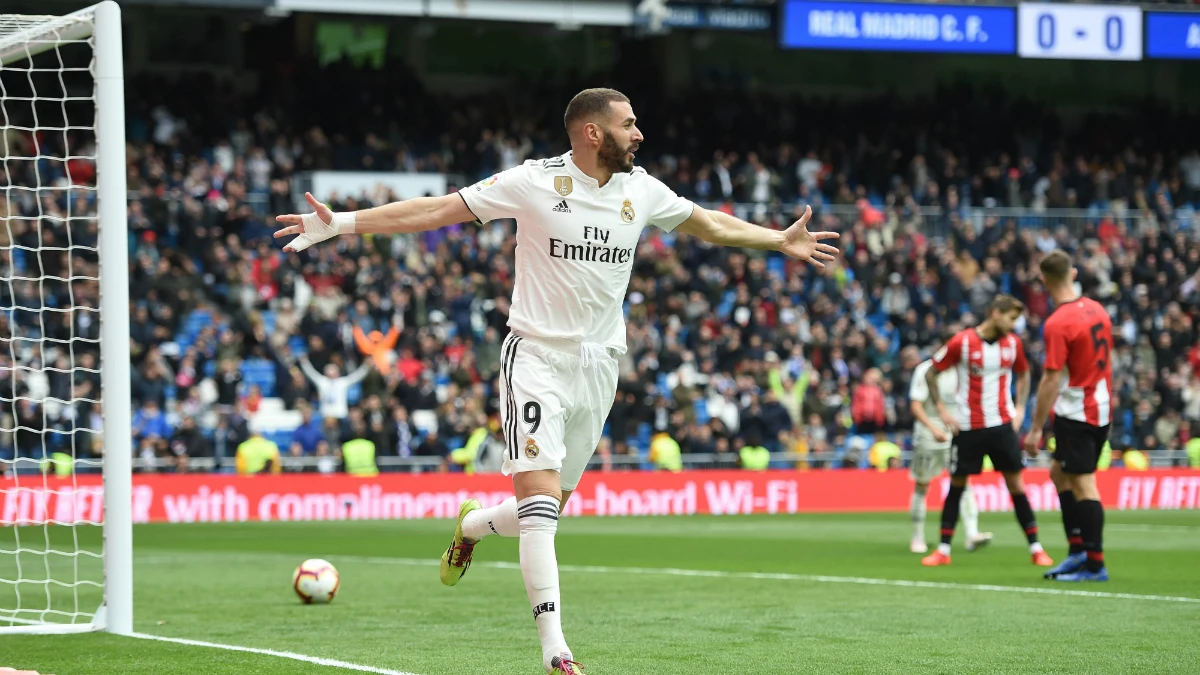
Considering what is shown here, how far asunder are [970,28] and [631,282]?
8.73m

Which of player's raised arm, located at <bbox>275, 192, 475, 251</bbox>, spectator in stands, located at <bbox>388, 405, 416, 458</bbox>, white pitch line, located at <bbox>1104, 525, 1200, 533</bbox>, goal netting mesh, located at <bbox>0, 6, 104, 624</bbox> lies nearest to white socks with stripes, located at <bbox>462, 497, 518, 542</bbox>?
player's raised arm, located at <bbox>275, 192, 475, 251</bbox>

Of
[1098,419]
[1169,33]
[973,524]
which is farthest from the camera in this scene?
[1169,33]

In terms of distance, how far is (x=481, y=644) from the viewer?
817cm

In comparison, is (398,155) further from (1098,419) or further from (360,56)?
(1098,419)

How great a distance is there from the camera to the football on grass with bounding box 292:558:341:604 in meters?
10.5

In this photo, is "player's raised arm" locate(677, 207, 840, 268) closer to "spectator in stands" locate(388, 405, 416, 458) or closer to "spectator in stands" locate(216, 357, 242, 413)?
"spectator in stands" locate(388, 405, 416, 458)

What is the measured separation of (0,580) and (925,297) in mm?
20604

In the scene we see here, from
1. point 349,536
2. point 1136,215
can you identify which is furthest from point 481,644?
point 1136,215

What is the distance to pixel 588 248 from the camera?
6629 mm

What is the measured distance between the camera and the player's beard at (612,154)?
6.61 metres

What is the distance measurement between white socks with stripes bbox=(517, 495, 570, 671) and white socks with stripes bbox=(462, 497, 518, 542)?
2.24ft

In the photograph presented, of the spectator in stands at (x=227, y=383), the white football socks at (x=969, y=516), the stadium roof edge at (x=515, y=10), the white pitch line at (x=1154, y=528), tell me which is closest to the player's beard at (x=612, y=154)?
the white football socks at (x=969, y=516)

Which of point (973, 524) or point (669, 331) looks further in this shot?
point (669, 331)

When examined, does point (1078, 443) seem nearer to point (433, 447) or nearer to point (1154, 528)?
point (1154, 528)
